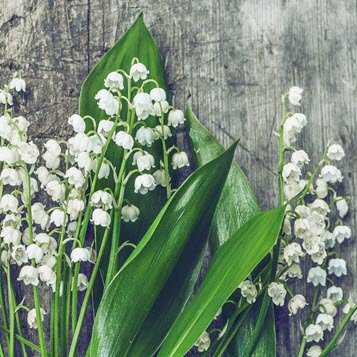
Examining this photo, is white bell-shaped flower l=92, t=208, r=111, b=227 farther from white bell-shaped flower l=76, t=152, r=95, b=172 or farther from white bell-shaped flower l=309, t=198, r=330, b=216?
white bell-shaped flower l=309, t=198, r=330, b=216

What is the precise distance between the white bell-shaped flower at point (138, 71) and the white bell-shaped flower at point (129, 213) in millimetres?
191

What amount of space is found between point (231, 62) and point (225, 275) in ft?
1.37

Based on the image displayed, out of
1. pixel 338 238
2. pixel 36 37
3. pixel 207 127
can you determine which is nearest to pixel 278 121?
pixel 207 127

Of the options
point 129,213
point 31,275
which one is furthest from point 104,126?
point 31,275

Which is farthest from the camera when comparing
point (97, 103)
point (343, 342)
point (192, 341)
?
point (343, 342)

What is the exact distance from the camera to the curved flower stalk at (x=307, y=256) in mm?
1129

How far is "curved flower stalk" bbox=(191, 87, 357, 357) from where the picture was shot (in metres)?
1.13

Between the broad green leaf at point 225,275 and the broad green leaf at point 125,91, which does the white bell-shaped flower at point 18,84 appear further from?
the broad green leaf at point 225,275

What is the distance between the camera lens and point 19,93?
49.5 inches

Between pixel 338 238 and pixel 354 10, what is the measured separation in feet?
1.39

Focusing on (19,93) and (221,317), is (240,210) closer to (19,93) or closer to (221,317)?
(221,317)

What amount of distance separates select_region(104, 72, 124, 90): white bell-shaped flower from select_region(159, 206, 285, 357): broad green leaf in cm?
28

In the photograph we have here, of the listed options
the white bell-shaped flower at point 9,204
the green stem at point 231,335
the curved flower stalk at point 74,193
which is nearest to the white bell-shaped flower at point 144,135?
the curved flower stalk at point 74,193

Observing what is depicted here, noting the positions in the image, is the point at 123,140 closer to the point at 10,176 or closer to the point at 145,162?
the point at 145,162
